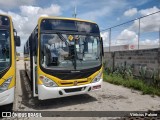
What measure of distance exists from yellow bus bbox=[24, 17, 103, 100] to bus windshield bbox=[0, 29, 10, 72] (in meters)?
0.98

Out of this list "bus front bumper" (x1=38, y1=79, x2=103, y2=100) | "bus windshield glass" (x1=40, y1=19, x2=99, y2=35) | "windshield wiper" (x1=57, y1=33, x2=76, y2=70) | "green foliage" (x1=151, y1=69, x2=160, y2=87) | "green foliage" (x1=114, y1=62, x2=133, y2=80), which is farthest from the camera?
"green foliage" (x1=114, y1=62, x2=133, y2=80)

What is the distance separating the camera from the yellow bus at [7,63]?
5.36 m

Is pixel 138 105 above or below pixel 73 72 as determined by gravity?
below

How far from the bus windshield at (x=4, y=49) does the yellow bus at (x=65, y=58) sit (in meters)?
0.98

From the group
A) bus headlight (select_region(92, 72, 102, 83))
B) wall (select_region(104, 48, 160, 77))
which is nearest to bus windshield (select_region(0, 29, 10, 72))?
bus headlight (select_region(92, 72, 102, 83))

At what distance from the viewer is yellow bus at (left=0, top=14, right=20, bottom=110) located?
5355mm

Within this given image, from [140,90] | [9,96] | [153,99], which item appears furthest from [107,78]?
[9,96]

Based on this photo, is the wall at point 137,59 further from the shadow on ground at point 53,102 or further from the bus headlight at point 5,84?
the bus headlight at point 5,84

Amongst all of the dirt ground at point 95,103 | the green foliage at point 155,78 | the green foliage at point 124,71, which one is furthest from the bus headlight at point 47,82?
the green foliage at point 124,71

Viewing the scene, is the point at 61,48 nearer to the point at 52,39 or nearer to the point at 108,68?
the point at 52,39

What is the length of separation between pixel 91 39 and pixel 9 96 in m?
3.46

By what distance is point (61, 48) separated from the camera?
6629 mm

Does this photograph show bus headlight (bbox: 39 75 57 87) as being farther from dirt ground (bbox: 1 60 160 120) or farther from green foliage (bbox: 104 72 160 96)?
green foliage (bbox: 104 72 160 96)

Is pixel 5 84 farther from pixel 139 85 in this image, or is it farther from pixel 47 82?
pixel 139 85
